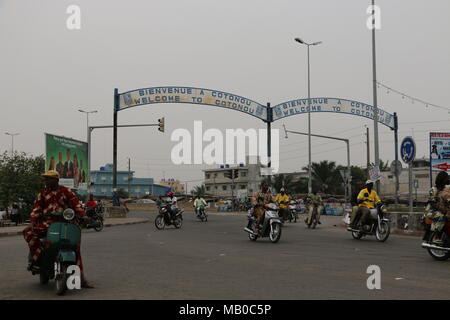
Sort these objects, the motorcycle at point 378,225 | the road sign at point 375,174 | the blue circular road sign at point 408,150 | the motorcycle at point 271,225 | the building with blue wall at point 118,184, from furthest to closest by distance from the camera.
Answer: the building with blue wall at point 118,184, the road sign at point 375,174, the blue circular road sign at point 408,150, the motorcycle at point 378,225, the motorcycle at point 271,225

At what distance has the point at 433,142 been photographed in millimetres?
19375

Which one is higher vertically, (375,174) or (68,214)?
(375,174)

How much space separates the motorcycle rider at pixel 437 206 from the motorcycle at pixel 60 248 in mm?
6946

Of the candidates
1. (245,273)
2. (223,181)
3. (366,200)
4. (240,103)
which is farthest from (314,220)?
(223,181)

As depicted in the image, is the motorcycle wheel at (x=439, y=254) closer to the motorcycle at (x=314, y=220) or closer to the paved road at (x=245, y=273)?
the paved road at (x=245, y=273)

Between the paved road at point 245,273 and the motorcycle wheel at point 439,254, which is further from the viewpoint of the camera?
the motorcycle wheel at point 439,254

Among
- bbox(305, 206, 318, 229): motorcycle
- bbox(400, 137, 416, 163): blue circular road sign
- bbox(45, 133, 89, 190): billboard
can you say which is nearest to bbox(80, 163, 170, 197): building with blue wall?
bbox(45, 133, 89, 190): billboard

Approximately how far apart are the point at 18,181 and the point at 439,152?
39.0 m

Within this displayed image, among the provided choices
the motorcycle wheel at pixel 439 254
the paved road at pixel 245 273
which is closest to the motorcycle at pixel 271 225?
the paved road at pixel 245 273

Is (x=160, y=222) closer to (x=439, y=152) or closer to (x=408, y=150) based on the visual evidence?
(x=408, y=150)

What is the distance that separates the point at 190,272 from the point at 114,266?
172cm

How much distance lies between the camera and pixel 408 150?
1916 cm

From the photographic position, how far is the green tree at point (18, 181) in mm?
47594
